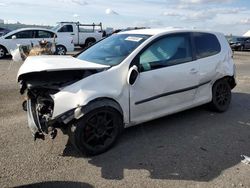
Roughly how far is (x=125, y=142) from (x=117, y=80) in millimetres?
1003

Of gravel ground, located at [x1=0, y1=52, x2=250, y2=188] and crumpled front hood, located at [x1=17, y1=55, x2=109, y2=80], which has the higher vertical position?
crumpled front hood, located at [x1=17, y1=55, x2=109, y2=80]

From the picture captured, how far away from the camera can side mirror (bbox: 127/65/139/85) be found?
514 centimetres

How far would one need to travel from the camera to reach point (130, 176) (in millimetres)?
4293

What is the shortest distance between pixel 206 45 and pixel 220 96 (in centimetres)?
109

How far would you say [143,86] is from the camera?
5.32 metres

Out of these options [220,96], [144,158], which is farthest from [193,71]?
[144,158]

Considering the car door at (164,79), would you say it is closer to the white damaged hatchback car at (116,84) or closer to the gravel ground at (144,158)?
the white damaged hatchback car at (116,84)

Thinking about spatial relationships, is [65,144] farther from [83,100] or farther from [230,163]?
[230,163]

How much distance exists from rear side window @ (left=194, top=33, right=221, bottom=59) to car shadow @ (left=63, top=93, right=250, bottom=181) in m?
1.23

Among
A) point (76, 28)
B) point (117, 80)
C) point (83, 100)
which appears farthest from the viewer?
point (76, 28)

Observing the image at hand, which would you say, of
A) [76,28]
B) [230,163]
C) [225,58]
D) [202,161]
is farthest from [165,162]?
[76,28]

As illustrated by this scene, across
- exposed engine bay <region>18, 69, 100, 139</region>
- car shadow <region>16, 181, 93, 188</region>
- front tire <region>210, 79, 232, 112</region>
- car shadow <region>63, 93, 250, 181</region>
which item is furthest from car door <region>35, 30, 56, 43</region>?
car shadow <region>16, 181, 93, 188</region>

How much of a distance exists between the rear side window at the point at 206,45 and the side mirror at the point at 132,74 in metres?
1.63

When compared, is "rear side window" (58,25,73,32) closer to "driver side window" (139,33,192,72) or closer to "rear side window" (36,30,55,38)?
"rear side window" (36,30,55,38)
